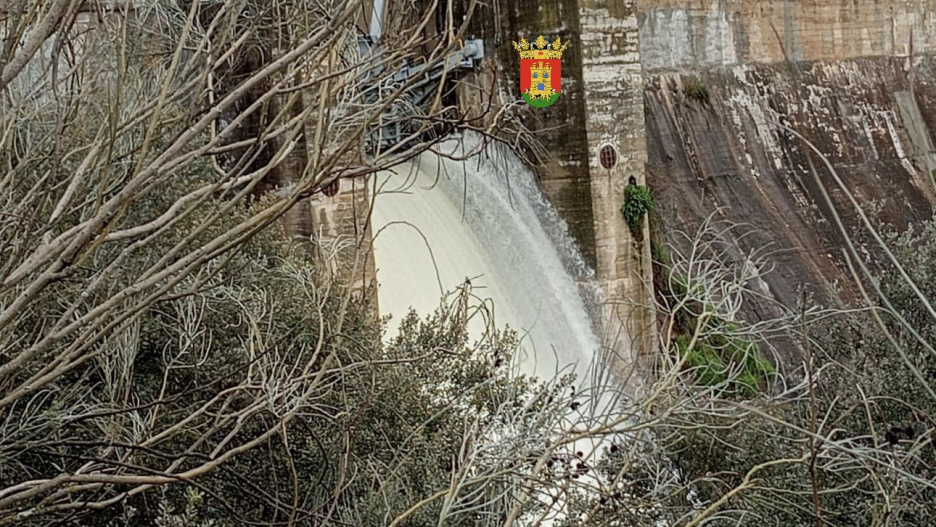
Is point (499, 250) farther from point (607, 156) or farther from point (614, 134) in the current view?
point (614, 134)

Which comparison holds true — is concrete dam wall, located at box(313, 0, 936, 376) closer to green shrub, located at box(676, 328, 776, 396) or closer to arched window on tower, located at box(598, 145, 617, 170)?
arched window on tower, located at box(598, 145, 617, 170)

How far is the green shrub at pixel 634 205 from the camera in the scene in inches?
425

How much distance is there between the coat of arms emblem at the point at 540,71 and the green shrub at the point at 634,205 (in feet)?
3.95

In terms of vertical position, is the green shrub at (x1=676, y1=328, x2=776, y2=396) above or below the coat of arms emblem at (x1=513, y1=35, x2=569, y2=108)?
below

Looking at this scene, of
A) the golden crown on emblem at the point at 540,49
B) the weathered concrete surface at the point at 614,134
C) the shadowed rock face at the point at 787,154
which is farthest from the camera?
the shadowed rock face at the point at 787,154

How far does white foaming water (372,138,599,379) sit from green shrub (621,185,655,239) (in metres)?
0.64

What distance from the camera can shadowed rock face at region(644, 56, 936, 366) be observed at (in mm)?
14930

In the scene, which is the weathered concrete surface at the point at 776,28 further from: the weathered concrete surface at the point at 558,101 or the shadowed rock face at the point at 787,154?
the weathered concrete surface at the point at 558,101

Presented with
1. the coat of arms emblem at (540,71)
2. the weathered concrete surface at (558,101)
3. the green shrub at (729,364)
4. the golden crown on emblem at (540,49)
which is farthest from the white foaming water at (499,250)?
Result: the green shrub at (729,364)

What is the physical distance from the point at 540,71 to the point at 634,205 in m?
1.64

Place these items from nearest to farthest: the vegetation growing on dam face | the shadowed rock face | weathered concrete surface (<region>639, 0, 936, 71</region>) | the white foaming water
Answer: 1. the vegetation growing on dam face
2. the white foaming water
3. the shadowed rock face
4. weathered concrete surface (<region>639, 0, 936, 71</region>)

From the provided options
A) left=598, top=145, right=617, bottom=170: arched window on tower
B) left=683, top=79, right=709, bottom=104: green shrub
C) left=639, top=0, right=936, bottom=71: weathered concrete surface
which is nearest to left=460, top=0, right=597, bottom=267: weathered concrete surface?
left=598, top=145, right=617, bottom=170: arched window on tower

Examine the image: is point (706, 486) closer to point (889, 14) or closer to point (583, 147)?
point (583, 147)

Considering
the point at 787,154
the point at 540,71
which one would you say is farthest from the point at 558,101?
the point at 787,154
